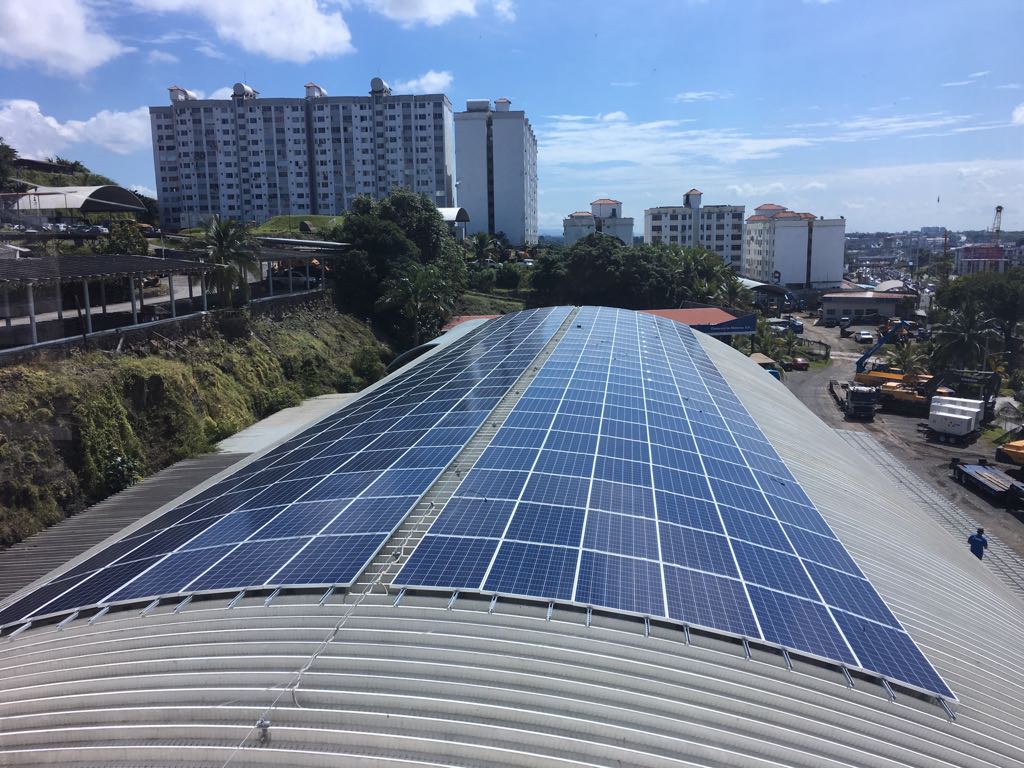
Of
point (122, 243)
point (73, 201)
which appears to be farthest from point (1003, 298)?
point (73, 201)

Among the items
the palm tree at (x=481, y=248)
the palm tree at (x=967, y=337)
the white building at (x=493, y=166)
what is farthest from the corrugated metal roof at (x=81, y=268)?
the white building at (x=493, y=166)

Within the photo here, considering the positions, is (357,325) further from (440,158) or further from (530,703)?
(440,158)

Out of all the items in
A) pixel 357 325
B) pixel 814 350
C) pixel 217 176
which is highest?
pixel 217 176

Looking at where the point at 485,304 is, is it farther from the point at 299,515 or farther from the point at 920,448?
the point at 299,515

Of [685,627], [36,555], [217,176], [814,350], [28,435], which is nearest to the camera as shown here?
[685,627]

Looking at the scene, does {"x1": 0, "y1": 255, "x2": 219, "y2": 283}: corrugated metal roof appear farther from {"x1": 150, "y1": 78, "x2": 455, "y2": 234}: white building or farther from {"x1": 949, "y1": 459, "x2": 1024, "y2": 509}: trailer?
{"x1": 150, "y1": 78, "x2": 455, "y2": 234}: white building

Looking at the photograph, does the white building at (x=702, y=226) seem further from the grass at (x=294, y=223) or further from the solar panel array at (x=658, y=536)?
the solar panel array at (x=658, y=536)

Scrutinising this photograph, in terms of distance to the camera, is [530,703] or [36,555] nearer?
[530,703]

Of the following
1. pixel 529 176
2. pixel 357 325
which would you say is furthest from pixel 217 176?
pixel 357 325
